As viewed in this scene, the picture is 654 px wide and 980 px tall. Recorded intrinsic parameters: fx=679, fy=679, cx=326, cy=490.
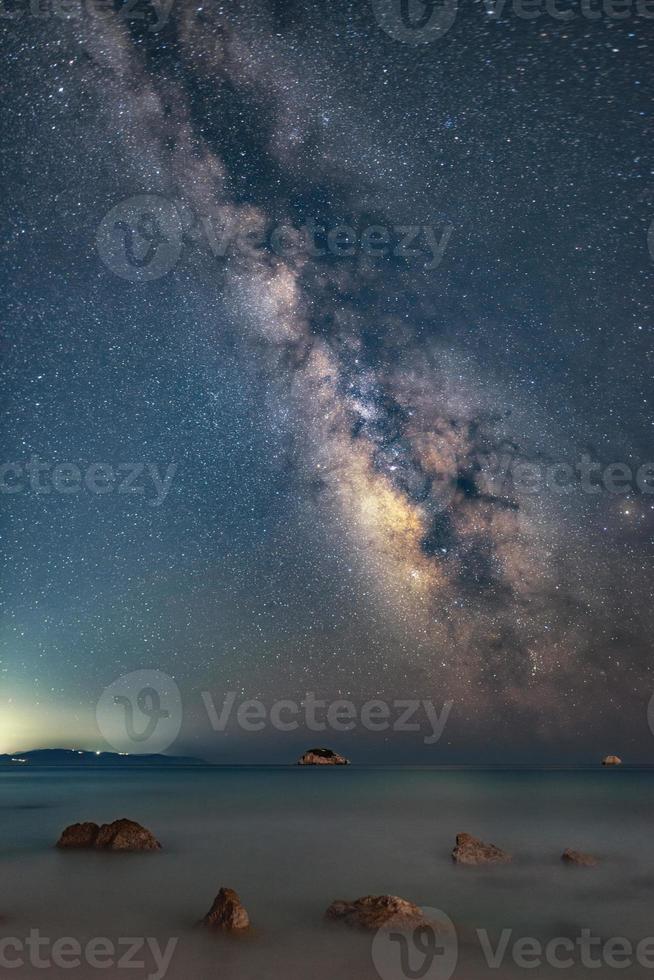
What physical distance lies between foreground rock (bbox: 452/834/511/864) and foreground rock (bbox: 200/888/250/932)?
8610 mm

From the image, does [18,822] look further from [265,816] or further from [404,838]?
[404,838]

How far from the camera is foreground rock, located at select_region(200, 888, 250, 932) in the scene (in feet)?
38.2

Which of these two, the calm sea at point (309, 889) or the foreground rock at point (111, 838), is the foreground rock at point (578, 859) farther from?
the foreground rock at point (111, 838)

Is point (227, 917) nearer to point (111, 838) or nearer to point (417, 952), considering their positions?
point (417, 952)

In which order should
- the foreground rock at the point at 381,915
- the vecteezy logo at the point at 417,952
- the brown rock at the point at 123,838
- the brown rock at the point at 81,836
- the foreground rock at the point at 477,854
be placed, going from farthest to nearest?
the brown rock at the point at 81,836
the brown rock at the point at 123,838
the foreground rock at the point at 477,854
the foreground rock at the point at 381,915
the vecteezy logo at the point at 417,952

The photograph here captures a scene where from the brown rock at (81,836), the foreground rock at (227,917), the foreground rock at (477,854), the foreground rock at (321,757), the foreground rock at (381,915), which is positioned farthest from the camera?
the foreground rock at (321,757)

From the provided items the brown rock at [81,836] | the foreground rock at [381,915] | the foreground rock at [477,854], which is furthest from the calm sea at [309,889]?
the brown rock at [81,836]

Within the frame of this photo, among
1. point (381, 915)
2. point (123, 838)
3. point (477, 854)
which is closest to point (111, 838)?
point (123, 838)

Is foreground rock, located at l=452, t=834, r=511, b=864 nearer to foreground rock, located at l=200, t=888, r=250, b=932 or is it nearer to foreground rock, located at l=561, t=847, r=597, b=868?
foreground rock, located at l=561, t=847, r=597, b=868

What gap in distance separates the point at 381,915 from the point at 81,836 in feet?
40.8

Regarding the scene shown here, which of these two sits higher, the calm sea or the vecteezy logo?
the vecteezy logo

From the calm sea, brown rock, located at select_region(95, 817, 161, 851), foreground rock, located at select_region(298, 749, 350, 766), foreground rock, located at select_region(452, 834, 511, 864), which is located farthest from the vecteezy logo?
foreground rock, located at select_region(298, 749, 350, 766)

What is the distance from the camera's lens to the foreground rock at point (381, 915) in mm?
11383

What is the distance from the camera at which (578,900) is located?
14852 millimetres
